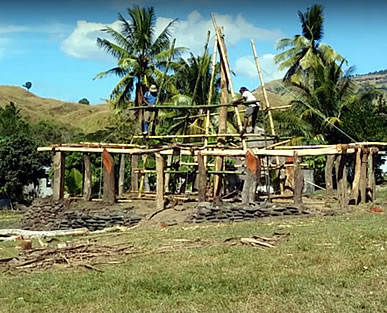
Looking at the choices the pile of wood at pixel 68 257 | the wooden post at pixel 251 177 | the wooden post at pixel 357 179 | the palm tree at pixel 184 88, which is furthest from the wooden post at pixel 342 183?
the palm tree at pixel 184 88

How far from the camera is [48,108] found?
3760 inches

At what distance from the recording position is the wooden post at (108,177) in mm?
21797

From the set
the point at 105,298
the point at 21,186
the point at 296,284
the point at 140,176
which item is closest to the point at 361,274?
the point at 296,284

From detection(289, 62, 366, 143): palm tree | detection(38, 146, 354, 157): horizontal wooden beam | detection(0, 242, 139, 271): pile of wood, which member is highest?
detection(289, 62, 366, 143): palm tree

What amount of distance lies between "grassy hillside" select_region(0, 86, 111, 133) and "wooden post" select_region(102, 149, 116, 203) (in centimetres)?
5911

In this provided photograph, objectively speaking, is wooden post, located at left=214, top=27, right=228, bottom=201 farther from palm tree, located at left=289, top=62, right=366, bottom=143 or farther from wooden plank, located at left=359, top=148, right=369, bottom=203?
palm tree, located at left=289, top=62, right=366, bottom=143

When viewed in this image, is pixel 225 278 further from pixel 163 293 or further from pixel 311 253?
pixel 311 253

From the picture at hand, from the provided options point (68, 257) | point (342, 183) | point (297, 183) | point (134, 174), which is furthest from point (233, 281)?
point (134, 174)

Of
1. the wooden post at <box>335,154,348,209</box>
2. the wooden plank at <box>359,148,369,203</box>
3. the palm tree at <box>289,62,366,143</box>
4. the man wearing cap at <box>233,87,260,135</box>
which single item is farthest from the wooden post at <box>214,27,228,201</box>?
the palm tree at <box>289,62,366,143</box>

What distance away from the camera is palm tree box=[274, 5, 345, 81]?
41500mm

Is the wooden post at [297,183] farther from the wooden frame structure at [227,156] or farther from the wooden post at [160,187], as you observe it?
the wooden post at [160,187]

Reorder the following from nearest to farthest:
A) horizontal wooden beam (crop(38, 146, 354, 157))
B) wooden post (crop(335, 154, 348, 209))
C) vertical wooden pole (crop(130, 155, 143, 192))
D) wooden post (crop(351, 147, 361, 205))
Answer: horizontal wooden beam (crop(38, 146, 354, 157)) → wooden post (crop(335, 154, 348, 209)) → wooden post (crop(351, 147, 361, 205)) → vertical wooden pole (crop(130, 155, 143, 192))

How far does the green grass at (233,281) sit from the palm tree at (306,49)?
96.5 feet

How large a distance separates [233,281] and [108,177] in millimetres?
13012
